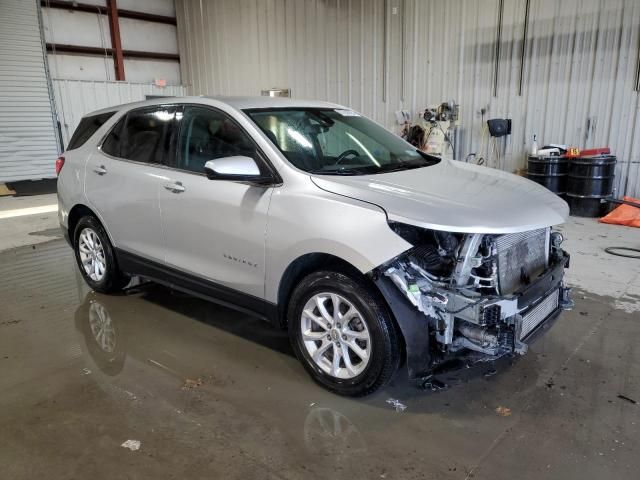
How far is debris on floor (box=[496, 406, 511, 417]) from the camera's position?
2.49 metres

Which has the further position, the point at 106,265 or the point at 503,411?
the point at 106,265

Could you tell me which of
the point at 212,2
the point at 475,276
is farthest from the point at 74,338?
the point at 212,2

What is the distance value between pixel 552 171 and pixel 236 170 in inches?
236

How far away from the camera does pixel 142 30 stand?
13.1m

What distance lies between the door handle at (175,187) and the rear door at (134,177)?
133mm

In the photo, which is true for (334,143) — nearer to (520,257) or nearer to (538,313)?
(520,257)

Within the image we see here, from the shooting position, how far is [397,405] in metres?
2.59

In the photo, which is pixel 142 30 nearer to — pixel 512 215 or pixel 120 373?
pixel 120 373

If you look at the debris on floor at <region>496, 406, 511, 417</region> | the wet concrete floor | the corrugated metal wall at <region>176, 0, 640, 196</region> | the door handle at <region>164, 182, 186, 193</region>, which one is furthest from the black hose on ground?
the door handle at <region>164, 182, 186, 193</region>

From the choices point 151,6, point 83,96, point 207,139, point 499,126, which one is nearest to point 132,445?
point 207,139

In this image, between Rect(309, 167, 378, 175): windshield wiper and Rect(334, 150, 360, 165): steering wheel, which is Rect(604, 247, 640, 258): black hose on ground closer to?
Rect(334, 150, 360, 165): steering wheel

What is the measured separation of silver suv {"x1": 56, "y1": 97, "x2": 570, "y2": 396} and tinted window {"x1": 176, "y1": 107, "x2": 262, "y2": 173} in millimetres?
10

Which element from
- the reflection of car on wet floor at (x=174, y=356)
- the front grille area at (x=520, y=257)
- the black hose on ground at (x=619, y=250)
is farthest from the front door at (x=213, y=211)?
the black hose on ground at (x=619, y=250)

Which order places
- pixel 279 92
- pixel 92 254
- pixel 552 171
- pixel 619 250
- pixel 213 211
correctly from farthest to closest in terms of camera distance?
pixel 279 92 < pixel 552 171 < pixel 619 250 < pixel 92 254 < pixel 213 211
